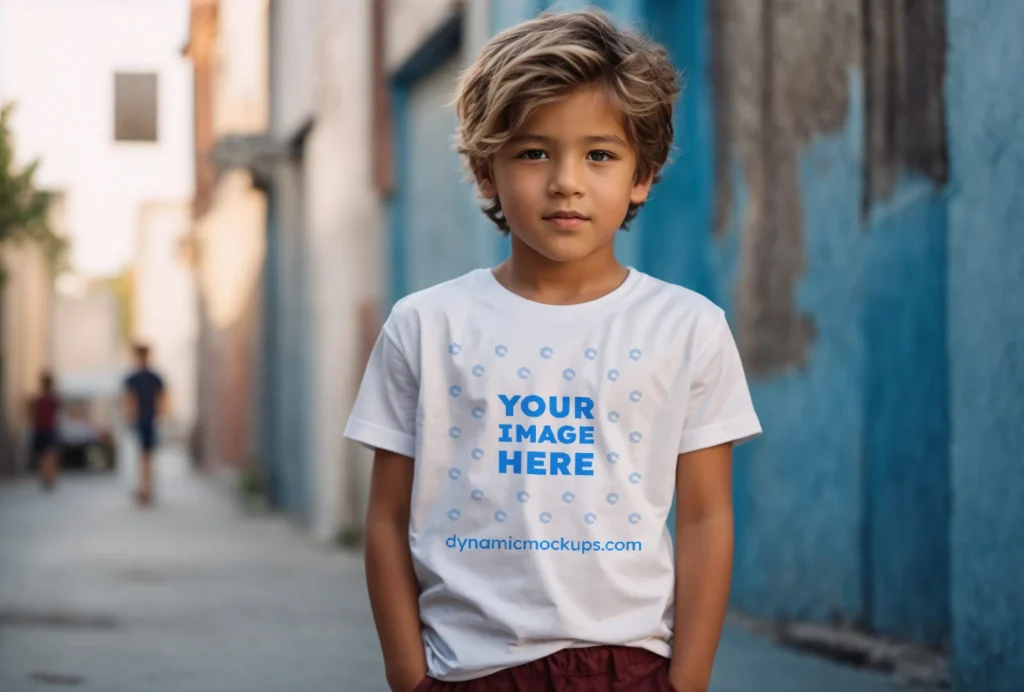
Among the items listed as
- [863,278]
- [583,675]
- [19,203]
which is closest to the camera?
[583,675]

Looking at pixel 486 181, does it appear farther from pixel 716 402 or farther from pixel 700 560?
pixel 700 560

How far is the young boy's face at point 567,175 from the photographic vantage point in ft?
6.90

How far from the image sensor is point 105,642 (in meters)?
6.74

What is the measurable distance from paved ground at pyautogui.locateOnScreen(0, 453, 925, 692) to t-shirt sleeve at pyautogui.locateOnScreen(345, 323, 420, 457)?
129 inches

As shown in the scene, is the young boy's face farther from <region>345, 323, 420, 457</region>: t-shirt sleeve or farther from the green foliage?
the green foliage

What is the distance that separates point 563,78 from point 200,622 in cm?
586

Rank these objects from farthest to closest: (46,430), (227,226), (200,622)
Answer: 1. (227,226)
2. (46,430)
3. (200,622)

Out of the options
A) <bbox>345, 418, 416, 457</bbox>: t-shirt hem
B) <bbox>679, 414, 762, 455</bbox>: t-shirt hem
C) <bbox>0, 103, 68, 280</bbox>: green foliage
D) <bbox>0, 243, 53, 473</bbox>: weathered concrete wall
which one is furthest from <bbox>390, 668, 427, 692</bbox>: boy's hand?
<bbox>0, 243, 53, 473</bbox>: weathered concrete wall

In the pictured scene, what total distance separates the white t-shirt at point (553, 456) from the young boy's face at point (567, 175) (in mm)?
105

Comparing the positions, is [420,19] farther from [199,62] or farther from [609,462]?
[199,62]

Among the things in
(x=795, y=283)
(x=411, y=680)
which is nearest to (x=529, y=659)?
(x=411, y=680)

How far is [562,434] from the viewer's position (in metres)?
2.09

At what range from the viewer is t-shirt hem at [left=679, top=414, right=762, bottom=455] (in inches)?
84.0

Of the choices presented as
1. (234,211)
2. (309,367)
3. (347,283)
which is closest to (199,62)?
(234,211)
